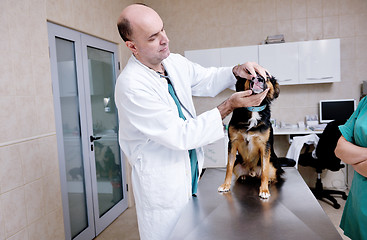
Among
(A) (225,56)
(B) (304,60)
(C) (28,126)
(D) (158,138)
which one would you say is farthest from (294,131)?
(C) (28,126)

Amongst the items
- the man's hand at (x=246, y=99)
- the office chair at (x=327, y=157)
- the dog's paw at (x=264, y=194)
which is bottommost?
the office chair at (x=327, y=157)

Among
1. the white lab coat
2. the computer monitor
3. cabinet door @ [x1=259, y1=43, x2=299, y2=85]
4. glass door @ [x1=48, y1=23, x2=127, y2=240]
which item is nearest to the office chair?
the computer monitor

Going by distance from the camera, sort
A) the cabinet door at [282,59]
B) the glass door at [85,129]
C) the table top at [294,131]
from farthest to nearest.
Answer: the cabinet door at [282,59] → the table top at [294,131] → the glass door at [85,129]

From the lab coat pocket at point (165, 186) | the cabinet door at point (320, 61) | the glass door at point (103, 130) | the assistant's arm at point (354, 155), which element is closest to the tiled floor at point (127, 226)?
the glass door at point (103, 130)

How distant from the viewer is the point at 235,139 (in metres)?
1.35

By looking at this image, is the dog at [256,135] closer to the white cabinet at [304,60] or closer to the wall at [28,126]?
the wall at [28,126]

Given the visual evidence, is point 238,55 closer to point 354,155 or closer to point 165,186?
point 354,155

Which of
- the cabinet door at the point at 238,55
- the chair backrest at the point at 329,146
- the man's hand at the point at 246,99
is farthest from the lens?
the cabinet door at the point at 238,55

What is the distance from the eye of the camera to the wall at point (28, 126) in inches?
76.7

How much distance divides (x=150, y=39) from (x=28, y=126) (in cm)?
145

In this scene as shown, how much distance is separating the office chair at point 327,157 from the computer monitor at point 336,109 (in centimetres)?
81

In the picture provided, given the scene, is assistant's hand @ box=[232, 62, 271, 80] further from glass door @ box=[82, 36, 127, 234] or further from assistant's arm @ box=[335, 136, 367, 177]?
glass door @ box=[82, 36, 127, 234]

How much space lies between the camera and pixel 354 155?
122 centimetres

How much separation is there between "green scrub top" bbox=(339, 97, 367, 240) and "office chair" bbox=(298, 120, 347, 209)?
200 centimetres
